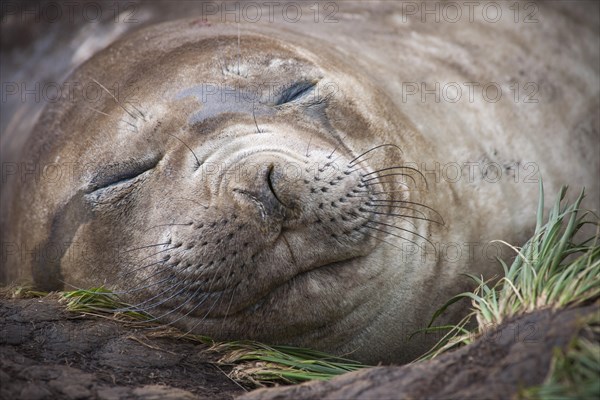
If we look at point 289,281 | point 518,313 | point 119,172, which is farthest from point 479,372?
point 119,172

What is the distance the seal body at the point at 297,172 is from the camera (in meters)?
3.52

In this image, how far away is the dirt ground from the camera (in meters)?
2.52

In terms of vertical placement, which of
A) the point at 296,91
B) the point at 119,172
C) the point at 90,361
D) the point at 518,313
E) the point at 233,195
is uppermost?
the point at 296,91

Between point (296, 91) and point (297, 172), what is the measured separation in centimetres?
Result: 79

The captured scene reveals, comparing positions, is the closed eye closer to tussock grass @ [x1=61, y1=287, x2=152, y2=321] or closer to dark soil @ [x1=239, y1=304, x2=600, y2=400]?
tussock grass @ [x1=61, y1=287, x2=152, y2=321]

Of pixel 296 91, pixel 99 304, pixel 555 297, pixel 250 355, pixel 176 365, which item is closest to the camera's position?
pixel 555 297

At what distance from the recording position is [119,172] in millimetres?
3951

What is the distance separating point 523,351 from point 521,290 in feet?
2.34

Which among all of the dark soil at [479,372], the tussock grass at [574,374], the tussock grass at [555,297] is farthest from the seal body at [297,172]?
the tussock grass at [574,374]

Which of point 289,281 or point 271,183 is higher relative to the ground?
point 271,183

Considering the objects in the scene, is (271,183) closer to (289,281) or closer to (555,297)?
(289,281)

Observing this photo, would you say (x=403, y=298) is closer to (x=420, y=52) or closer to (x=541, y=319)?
(x=541, y=319)

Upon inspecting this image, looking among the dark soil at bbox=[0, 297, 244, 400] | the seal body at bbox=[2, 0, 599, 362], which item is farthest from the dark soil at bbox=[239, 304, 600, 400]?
the seal body at bbox=[2, 0, 599, 362]

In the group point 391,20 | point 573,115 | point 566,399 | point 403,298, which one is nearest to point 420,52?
point 391,20
